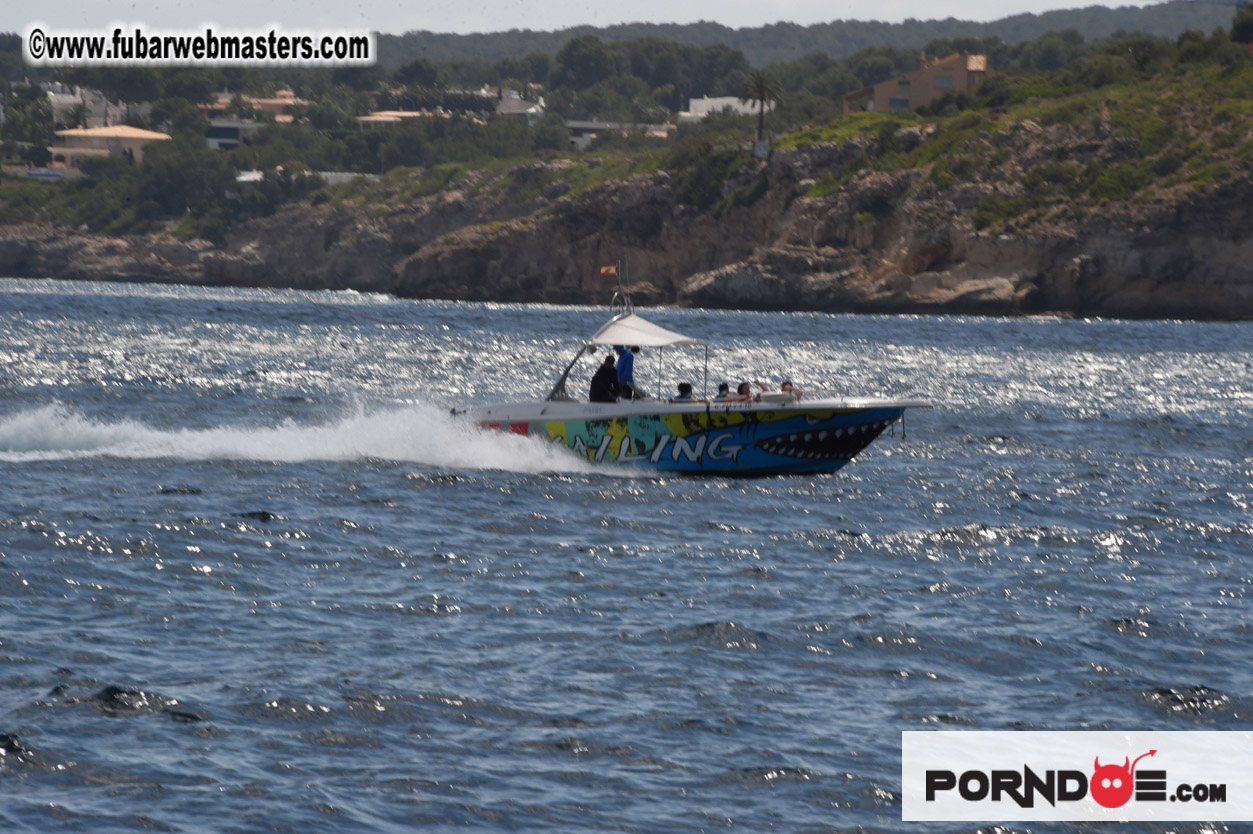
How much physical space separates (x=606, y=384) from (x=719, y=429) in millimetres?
2043

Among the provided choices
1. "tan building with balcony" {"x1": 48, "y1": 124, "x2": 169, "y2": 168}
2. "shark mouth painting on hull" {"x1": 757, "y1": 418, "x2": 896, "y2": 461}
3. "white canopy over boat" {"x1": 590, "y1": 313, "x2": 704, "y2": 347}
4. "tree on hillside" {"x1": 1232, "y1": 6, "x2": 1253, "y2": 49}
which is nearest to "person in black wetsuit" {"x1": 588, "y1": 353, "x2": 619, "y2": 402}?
"white canopy over boat" {"x1": 590, "y1": 313, "x2": 704, "y2": 347}

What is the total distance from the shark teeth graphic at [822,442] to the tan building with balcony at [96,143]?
536 feet

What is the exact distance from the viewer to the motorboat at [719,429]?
73.9ft

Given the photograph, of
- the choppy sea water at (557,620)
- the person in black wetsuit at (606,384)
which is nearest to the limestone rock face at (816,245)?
the choppy sea water at (557,620)

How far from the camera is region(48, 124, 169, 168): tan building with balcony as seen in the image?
17562cm

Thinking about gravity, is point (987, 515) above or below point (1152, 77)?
below

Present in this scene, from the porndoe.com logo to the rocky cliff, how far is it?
247ft

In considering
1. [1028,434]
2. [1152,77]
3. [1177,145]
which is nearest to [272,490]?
[1028,434]

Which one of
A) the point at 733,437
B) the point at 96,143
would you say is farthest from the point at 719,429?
the point at 96,143

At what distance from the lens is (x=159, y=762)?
406 inches

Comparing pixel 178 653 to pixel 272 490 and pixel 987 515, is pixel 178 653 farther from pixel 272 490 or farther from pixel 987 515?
pixel 987 515

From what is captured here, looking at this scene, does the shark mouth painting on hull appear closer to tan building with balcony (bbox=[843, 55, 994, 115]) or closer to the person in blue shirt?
the person in blue shirt

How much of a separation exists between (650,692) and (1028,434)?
66.7 ft

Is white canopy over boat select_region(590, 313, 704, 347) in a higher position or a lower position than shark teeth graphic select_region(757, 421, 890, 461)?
higher
